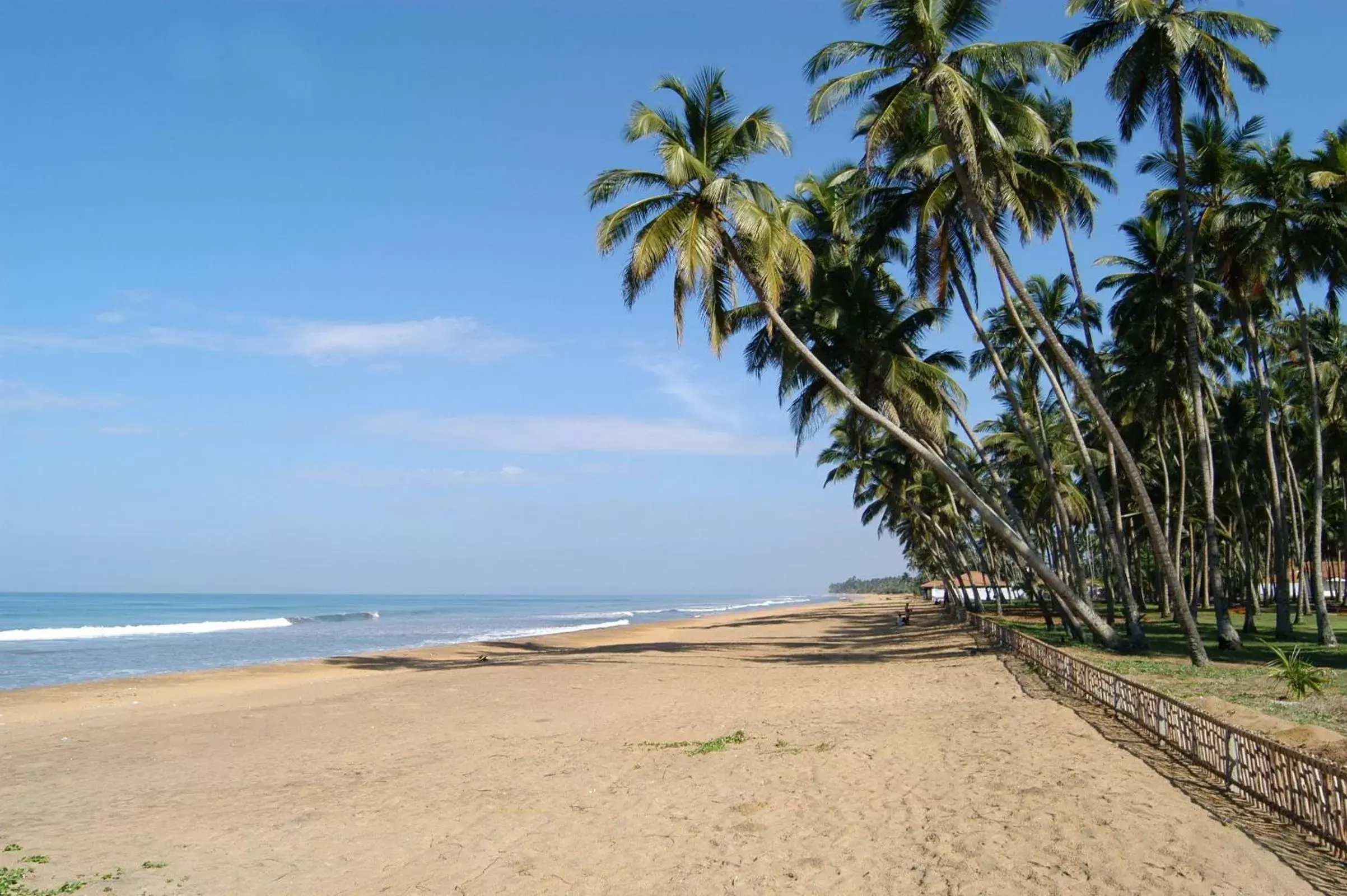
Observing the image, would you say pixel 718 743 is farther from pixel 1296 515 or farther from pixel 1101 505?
pixel 1296 515

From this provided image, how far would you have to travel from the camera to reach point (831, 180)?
72.3 ft

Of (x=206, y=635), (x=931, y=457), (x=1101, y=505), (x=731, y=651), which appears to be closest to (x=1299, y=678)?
(x=931, y=457)

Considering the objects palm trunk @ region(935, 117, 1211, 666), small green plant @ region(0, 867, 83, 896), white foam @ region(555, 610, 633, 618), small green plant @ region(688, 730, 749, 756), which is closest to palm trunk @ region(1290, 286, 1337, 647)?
palm trunk @ region(935, 117, 1211, 666)

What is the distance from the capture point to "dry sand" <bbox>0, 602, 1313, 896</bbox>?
6.00m

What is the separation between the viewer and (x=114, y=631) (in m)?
51.8

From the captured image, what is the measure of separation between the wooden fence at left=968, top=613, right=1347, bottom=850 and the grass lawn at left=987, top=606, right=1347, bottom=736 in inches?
63.0

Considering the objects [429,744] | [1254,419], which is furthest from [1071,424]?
[429,744]

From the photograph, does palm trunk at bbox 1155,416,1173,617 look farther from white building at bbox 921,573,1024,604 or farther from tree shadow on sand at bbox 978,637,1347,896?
white building at bbox 921,573,1024,604

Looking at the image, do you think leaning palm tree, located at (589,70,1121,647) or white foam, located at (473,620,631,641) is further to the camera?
white foam, located at (473,620,631,641)

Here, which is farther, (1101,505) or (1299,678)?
(1101,505)

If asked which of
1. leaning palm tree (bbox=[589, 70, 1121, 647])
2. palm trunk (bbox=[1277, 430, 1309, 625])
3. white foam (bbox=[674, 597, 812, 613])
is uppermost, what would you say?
leaning palm tree (bbox=[589, 70, 1121, 647])

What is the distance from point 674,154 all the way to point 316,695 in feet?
41.3

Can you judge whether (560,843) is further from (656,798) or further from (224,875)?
(224,875)

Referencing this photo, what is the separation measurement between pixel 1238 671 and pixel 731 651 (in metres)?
13.4
